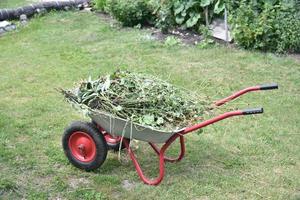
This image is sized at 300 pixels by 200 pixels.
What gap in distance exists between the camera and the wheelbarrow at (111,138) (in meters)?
3.41

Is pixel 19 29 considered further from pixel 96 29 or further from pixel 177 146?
pixel 177 146

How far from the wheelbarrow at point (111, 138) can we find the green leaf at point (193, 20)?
3.79m

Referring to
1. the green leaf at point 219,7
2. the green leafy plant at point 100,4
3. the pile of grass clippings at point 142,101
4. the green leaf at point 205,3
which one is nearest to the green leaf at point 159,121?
the pile of grass clippings at point 142,101

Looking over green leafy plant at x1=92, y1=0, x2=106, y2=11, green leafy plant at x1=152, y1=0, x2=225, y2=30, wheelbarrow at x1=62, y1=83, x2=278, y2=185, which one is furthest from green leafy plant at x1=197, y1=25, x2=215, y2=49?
wheelbarrow at x1=62, y1=83, x2=278, y2=185

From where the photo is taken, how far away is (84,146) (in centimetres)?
376

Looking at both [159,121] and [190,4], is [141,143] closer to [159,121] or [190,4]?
[159,121]

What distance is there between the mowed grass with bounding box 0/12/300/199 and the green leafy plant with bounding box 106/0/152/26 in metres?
0.24

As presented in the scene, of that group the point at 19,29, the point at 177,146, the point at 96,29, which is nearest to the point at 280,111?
the point at 177,146

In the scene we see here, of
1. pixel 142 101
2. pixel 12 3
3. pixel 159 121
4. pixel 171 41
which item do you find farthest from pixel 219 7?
pixel 12 3

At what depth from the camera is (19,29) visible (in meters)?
8.16

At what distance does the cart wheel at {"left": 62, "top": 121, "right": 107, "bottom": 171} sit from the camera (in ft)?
12.0

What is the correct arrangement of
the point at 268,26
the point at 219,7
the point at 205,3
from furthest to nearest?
the point at 205,3
the point at 219,7
the point at 268,26

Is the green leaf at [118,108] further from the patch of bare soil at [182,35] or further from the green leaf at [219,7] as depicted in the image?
the green leaf at [219,7]

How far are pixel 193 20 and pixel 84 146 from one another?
417 centimetres
